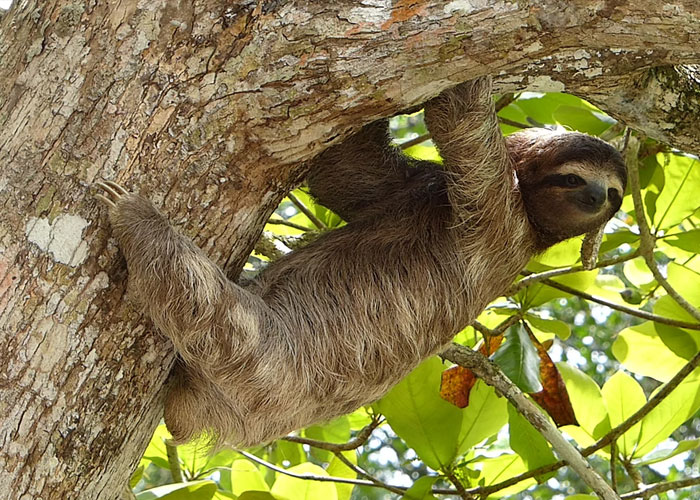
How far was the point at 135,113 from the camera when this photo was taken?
10.5ft

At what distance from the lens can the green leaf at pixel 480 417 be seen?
17.1 feet

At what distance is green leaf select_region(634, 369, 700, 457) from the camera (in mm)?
5309

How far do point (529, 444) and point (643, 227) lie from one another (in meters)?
1.58

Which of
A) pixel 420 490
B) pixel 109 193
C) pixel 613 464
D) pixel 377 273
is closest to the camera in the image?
pixel 109 193

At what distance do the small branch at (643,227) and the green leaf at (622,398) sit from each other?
608 millimetres

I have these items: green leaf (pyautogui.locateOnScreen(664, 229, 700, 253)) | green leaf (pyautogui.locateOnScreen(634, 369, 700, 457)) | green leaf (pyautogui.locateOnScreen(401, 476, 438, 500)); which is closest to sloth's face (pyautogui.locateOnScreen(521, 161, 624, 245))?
green leaf (pyautogui.locateOnScreen(664, 229, 700, 253))

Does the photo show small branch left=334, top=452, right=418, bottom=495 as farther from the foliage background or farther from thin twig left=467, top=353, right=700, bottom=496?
thin twig left=467, top=353, right=700, bottom=496

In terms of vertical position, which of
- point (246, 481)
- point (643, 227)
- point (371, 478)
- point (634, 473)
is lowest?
point (246, 481)

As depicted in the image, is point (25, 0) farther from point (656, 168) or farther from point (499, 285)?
point (656, 168)

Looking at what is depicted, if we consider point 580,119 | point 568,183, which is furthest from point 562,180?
point 580,119

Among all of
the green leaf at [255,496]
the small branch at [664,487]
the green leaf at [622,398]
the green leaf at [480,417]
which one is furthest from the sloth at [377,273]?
the small branch at [664,487]

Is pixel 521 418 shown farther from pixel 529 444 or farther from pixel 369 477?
pixel 369 477

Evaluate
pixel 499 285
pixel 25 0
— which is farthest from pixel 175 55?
pixel 499 285

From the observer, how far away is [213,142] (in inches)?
130
